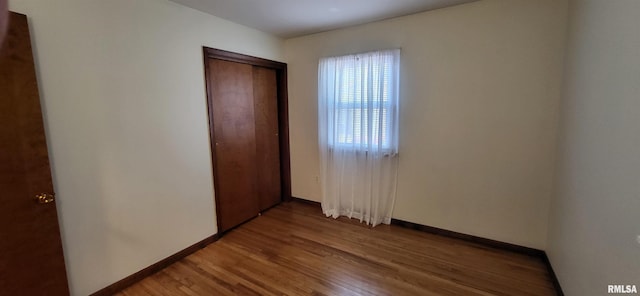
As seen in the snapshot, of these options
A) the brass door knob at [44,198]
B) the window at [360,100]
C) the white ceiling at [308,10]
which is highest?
the white ceiling at [308,10]

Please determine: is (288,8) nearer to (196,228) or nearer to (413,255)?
(196,228)

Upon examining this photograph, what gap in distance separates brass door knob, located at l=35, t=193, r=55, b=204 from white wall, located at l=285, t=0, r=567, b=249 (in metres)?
2.88

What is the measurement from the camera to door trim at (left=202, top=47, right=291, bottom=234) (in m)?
2.59

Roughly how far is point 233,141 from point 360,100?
1.54 meters

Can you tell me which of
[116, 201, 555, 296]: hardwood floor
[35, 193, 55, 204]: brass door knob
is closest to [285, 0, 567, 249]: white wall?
[116, 201, 555, 296]: hardwood floor

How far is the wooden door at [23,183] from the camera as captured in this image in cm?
143

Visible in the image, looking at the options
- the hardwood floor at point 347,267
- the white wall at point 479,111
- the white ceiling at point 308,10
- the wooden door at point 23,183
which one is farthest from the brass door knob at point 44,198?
the white wall at point 479,111

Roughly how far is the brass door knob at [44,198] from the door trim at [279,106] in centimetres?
124

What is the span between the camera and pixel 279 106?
11.9 feet

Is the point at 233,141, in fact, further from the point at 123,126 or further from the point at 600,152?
the point at 600,152

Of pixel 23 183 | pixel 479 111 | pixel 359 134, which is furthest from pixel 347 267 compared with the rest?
pixel 23 183

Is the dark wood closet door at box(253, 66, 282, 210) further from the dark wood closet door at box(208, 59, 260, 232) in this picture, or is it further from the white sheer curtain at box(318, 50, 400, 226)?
the white sheer curtain at box(318, 50, 400, 226)

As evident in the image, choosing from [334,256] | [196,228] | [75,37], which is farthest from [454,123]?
[75,37]

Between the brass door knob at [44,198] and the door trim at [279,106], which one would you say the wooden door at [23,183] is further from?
the door trim at [279,106]
